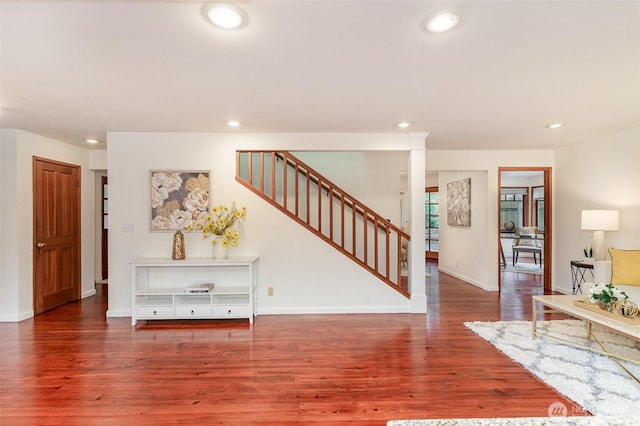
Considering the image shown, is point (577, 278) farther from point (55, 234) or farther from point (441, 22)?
point (55, 234)

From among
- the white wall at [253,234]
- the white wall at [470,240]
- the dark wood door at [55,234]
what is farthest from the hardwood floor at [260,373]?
the white wall at [470,240]

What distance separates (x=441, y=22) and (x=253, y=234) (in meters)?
3.15

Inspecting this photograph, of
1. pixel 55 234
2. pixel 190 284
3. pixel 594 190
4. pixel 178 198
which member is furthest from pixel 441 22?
pixel 55 234

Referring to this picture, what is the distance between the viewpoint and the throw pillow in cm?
351

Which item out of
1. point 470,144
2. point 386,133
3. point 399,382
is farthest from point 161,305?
point 470,144

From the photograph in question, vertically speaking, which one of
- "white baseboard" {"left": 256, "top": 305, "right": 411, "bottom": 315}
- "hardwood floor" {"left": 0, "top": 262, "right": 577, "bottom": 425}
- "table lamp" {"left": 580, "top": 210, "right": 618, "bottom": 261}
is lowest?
"hardwood floor" {"left": 0, "top": 262, "right": 577, "bottom": 425}

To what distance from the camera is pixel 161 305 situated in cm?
373

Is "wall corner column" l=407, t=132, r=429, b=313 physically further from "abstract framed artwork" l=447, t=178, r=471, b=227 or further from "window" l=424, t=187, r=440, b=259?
"window" l=424, t=187, r=440, b=259

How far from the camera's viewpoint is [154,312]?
146 inches

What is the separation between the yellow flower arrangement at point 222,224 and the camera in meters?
3.86

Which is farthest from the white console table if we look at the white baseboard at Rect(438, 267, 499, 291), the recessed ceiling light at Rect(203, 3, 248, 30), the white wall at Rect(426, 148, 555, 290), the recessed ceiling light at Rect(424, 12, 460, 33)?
the white baseboard at Rect(438, 267, 499, 291)

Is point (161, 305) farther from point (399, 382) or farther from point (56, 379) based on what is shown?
point (399, 382)

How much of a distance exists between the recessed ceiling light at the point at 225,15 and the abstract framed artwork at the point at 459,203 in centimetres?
542

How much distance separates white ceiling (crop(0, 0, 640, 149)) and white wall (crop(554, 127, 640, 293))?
2.63ft
